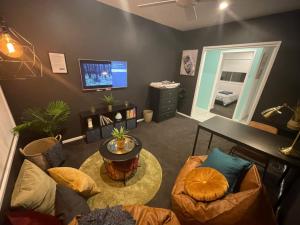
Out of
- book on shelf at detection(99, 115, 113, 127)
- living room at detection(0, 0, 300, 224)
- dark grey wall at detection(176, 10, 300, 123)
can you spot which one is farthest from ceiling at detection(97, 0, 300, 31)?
book on shelf at detection(99, 115, 113, 127)

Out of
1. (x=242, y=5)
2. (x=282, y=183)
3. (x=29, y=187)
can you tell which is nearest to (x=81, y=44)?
(x=29, y=187)

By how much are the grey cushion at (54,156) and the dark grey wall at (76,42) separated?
29.2 inches

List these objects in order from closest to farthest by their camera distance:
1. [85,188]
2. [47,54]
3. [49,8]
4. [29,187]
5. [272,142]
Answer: [29,187], [85,188], [272,142], [49,8], [47,54]

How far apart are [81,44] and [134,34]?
1.18 metres

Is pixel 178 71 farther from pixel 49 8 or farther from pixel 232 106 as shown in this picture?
pixel 49 8

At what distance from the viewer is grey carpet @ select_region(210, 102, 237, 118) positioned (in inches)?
177

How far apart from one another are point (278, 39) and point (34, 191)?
13.1 feet

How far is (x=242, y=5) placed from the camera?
2121 millimetres

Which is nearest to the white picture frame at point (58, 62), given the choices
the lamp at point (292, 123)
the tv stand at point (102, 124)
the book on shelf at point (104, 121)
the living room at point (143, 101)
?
the living room at point (143, 101)

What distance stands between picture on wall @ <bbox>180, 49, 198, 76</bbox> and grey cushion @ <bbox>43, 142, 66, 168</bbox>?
3.65 m

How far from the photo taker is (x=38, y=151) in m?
2.00

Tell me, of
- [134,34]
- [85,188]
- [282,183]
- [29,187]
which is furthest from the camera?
[134,34]

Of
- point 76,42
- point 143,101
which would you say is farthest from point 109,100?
point 76,42

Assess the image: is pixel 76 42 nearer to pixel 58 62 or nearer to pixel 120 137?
pixel 58 62
